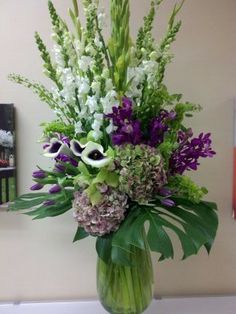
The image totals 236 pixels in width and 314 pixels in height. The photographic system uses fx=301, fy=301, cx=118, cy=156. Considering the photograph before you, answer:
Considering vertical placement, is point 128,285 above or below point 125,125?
below

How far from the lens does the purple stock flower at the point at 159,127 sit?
0.72 m

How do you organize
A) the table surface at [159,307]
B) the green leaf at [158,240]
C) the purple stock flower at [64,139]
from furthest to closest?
the table surface at [159,307]
the purple stock flower at [64,139]
the green leaf at [158,240]

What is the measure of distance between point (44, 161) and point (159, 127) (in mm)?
507

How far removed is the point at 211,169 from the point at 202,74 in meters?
0.34

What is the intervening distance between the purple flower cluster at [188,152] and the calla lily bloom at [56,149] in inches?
10.3

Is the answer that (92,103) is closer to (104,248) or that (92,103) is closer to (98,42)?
(98,42)

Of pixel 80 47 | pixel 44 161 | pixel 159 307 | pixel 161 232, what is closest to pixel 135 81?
pixel 80 47

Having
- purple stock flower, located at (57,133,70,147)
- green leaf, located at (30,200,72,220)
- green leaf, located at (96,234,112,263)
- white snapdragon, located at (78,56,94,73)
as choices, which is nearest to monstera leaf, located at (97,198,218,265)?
green leaf, located at (96,234,112,263)

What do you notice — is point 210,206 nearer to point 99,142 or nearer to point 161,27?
point 99,142

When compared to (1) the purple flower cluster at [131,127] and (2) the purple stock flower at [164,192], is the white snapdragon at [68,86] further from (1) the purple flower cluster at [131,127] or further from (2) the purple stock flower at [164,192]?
(2) the purple stock flower at [164,192]

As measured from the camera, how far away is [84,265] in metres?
1.09

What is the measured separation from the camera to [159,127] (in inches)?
28.0

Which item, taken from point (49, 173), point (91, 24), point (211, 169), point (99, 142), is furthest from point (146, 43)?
point (211, 169)

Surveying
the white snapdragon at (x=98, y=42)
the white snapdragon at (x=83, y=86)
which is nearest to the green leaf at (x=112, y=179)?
the white snapdragon at (x=83, y=86)
